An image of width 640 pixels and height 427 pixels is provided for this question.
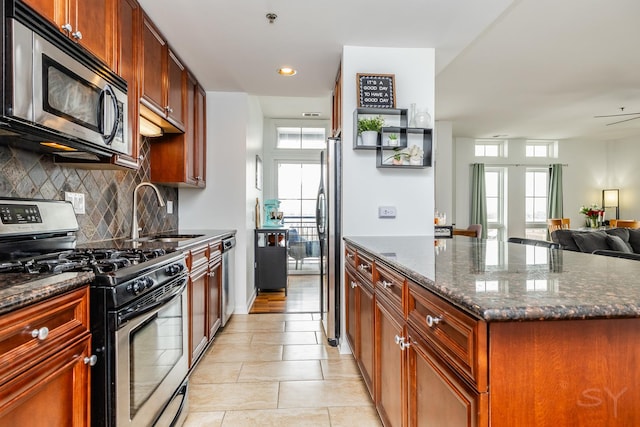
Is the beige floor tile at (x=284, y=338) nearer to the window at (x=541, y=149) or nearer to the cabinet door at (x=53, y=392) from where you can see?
the cabinet door at (x=53, y=392)

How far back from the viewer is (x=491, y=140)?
8250mm

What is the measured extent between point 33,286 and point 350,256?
1.95m

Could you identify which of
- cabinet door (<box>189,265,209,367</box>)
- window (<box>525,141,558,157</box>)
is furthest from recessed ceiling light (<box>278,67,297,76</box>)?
window (<box>525,141,558,157</box>)

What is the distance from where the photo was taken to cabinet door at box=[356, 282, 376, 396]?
1.89 m

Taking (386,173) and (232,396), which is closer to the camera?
(232,396)

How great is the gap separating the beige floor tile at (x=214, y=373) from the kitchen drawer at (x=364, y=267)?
110 centimetres

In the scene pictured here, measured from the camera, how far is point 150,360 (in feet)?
5.11

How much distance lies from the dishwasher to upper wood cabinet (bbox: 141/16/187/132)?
115 centimetres

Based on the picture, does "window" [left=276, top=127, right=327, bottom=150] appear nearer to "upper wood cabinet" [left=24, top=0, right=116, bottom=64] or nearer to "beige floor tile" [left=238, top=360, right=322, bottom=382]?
"beige floor tile" [left=238, top=360, right=322, bottom=382]

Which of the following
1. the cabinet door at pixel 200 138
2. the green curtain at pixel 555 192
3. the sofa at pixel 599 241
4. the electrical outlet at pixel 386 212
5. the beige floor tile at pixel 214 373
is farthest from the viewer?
the green curtain at pixel 555 192

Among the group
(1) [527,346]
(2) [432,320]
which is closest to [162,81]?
(2) [432,320]

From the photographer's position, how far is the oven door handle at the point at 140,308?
50.3 inches

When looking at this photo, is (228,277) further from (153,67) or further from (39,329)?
(39,329)

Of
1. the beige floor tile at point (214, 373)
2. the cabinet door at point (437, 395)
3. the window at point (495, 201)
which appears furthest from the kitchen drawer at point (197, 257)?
the window at point (495, 201)
